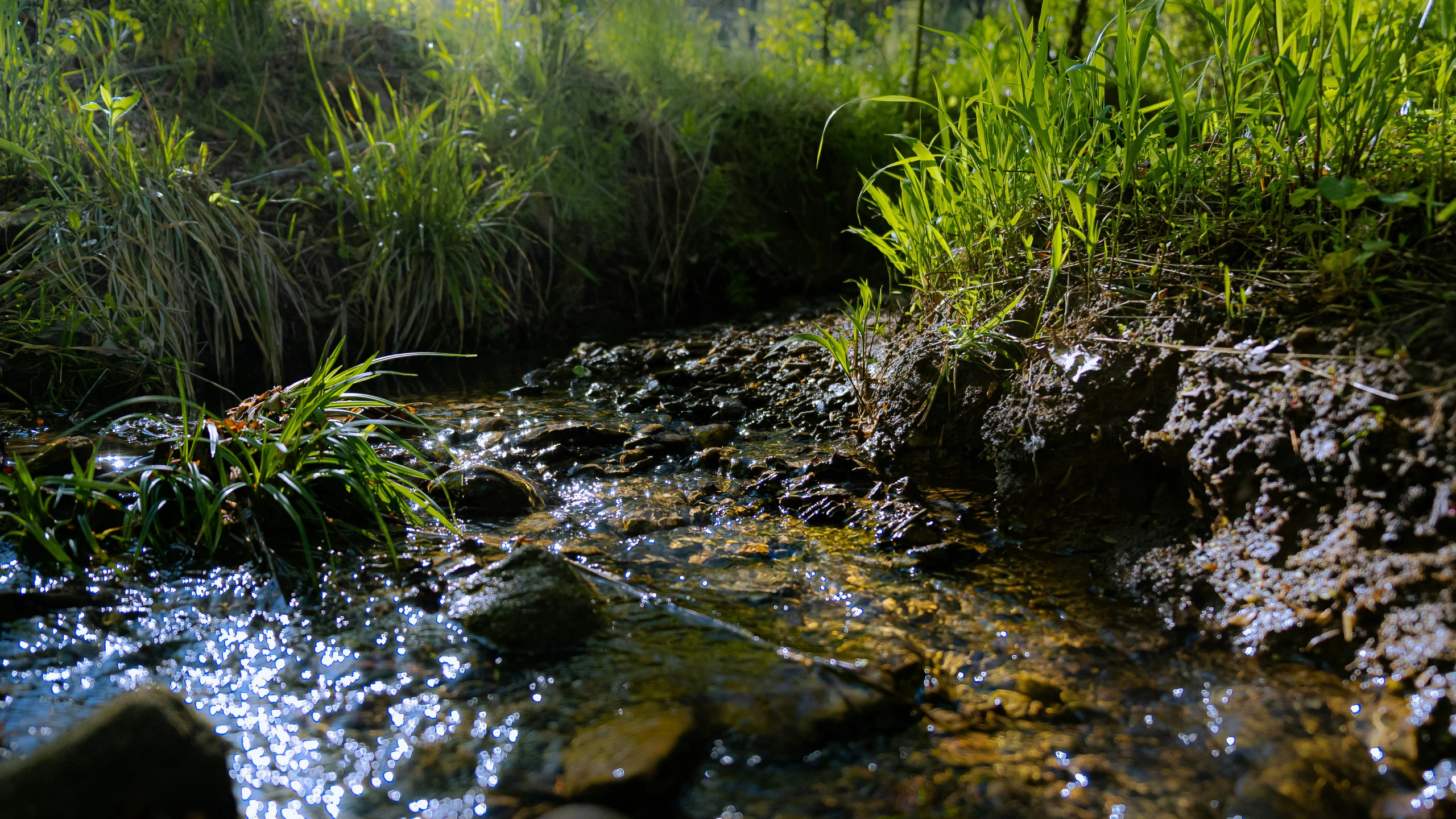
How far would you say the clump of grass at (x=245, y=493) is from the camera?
1.96 meters

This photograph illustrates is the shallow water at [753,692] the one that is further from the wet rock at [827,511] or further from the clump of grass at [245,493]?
the wet rock at [827,511]

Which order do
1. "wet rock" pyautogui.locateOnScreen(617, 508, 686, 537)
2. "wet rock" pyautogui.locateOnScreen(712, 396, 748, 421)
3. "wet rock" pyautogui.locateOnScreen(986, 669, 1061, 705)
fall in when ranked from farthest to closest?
"wet rock" pyautogui.locateOnScreen(712, 396, 748, 421) < "wet rock" pyautogui.locateOnScreen(617, 508, 686, 537) < "wet rock" pyautogui.locateOnScreen(986, 669, 1061, 705)

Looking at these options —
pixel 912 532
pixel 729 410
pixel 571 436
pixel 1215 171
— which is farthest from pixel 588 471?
pixel 1215 171

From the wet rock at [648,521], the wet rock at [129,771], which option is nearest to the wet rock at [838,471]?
the wet rock at [648,521]

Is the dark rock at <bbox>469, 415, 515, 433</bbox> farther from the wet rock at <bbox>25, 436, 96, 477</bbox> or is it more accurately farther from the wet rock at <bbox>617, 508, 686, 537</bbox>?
the wet rock at <bbox>25, 436, 96, 477</bbox>

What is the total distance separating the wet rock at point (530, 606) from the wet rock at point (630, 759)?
328mm

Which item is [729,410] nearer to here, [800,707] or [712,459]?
[712,459]

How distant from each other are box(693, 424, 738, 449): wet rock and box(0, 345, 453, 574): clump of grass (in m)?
1.12

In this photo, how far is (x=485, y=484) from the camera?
99.2 inches

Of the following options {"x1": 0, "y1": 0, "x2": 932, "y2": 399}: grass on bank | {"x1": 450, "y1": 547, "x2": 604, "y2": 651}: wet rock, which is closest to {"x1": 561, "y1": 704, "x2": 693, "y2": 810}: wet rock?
{"x1": 450, "y1": 547, "x2": 604, "y2": 651}: wet rock

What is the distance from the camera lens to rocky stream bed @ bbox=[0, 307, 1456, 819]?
1315 mm

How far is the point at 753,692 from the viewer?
1.54 m

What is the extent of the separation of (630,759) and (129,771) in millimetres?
725

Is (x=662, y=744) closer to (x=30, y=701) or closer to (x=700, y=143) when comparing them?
(x=30, y=701)
